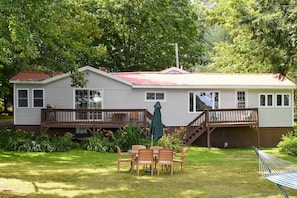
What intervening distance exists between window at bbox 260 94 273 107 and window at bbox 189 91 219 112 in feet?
8.76

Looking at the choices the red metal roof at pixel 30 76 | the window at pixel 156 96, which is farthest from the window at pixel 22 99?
the window at pixel 156 96

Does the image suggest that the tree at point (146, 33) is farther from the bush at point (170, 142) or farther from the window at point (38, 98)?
the bush at point (170, 142)

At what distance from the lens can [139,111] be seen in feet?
71.7

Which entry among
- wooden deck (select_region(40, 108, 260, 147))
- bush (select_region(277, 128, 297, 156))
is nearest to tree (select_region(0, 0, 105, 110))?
wooden deck (select_region(40, 108, 260, 147))

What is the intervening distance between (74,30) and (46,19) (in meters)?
8.89

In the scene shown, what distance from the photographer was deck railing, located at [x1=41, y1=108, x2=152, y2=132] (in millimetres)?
21750

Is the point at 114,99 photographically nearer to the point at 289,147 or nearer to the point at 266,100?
the point at 266,100

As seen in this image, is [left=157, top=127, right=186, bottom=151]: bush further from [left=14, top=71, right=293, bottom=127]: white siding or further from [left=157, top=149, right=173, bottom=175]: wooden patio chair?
[left=157, top=149, right=173, bottom=175]: wooden patio chair

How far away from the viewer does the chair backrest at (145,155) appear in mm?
13062

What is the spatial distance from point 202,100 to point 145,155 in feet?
37.6

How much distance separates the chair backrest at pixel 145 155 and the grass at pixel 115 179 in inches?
22.7

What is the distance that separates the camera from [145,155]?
1316cm

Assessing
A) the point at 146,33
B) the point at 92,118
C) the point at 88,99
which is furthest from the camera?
the point at 146,33

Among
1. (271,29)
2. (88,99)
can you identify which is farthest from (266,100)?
(88,99)
